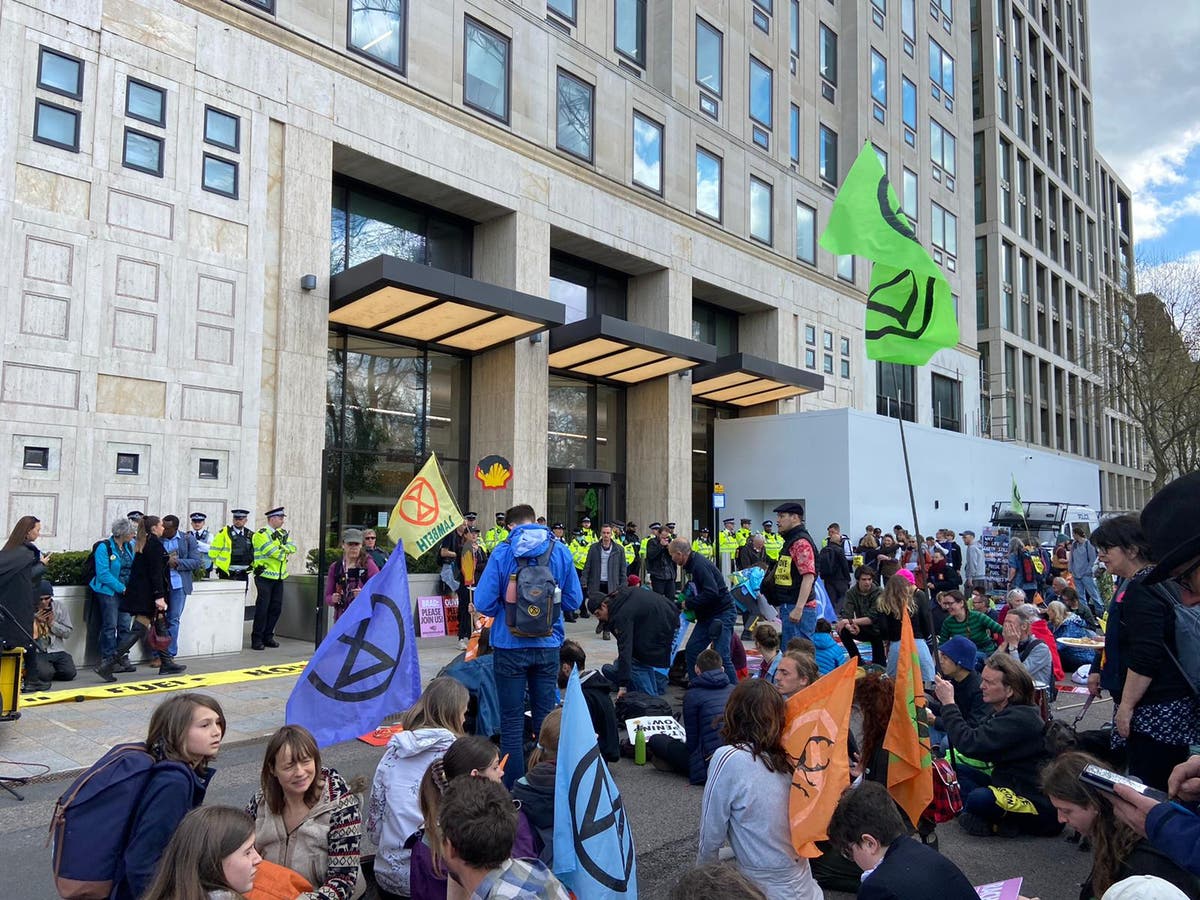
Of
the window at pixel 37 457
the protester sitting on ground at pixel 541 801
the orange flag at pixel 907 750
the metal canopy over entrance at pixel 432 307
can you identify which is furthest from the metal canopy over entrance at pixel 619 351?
the protester sitting on ground at pixel 541 801

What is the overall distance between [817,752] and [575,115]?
21.8 m

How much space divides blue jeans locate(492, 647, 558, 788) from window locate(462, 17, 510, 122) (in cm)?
1686

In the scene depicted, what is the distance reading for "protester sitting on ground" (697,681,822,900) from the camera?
12.4 ft

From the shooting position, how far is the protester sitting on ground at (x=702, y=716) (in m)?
6.53

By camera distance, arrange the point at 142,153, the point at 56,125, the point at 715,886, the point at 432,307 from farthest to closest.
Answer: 1. the point at 432,307
2. the point at 142,153
3. the point at 56,125
4. the point at 715,886

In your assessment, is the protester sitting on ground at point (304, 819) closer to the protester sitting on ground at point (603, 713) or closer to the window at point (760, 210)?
the protester sitting on ground at point (603, 713)

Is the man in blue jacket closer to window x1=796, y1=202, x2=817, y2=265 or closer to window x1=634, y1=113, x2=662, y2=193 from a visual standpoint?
window x1=634, y1=113, x2=662, y2=193

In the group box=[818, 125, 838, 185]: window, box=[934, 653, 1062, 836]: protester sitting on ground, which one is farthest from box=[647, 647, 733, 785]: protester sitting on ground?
box=[818, 125, 838, 185]: window

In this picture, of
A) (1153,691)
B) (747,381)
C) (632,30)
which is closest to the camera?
(1153,691)

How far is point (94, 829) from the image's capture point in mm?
2924

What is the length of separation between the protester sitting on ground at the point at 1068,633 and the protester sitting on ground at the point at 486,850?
31.9ft

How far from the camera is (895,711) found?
4949mm

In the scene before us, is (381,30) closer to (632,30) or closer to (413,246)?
(413,246)

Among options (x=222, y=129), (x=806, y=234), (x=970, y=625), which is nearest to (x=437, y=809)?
(x=970, y=625)
